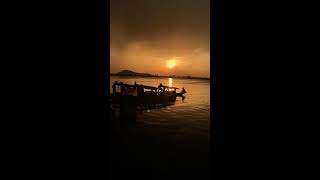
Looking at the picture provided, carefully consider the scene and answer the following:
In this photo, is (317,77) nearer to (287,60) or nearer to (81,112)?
(287,60)

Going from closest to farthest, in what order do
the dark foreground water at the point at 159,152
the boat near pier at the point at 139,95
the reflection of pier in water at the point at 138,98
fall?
the dark foreground water at the point at 159,152 < the reflection of pier in water at the point at 138,98 < the boat near pier at the point at 139,95

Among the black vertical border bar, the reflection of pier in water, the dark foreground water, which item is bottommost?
the dark foreground water

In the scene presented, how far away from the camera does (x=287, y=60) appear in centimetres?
188

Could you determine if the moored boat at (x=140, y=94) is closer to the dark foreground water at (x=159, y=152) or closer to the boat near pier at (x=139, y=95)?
the boat near pier at (x=139, y=95)

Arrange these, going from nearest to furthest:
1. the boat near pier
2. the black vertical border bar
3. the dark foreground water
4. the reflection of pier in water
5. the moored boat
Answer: the black vertical border bar → the dark foreground water → the reflection of pier in water → the boat near pier → the moored boat

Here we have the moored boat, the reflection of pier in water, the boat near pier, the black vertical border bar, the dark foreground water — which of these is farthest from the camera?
the moored boat

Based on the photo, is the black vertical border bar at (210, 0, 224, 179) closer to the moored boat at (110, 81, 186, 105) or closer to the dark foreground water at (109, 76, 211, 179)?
the dark foreground water at (109, 76, 211, 179)

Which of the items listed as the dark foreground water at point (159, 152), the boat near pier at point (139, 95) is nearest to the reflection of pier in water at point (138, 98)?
the boat near pier at point (139, 95)

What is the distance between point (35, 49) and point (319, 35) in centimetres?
256

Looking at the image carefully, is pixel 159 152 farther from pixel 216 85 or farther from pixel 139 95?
pixel 139 95

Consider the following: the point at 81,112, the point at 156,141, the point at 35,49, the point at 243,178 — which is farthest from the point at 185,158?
the point at 35,49

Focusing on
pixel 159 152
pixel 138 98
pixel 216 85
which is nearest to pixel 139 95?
pixel 138 98

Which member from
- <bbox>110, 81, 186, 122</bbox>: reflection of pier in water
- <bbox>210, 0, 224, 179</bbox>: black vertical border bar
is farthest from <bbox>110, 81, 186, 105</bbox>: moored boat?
<bbox>210, 0, 224, 179</bbox>: black vertical border bar

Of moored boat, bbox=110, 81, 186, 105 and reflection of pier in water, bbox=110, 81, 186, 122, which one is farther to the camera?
moored boat, bbox=110, 81, 186, 105
